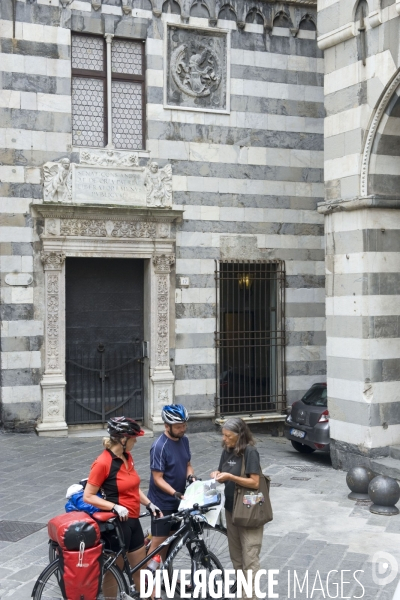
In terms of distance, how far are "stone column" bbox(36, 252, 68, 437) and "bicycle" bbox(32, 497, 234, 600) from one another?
799 centimetres

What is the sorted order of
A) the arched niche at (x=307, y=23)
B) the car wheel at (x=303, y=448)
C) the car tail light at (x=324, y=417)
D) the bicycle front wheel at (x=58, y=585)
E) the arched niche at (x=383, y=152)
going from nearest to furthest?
the bicycle front wheel at (x=58, y=585), the arched niche at (x=383, y=152), the car tail light at (x=324, y=417), the car wheel at (x=303, y=448), the arched niche at (x=307, y=23)

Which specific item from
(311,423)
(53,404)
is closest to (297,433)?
(311,423)

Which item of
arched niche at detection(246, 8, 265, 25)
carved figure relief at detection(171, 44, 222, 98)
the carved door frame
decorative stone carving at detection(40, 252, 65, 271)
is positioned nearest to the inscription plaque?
the carved door frame

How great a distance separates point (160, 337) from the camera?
14836 millimetres

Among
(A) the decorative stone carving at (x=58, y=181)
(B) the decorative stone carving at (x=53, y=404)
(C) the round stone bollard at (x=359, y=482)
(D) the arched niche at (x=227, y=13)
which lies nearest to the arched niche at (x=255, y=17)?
(D) the arched niche at (x=227, y=13)

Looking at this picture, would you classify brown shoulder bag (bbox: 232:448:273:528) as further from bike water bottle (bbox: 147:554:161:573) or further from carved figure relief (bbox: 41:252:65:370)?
carved figure relief (bbox: 41:252:65:370)

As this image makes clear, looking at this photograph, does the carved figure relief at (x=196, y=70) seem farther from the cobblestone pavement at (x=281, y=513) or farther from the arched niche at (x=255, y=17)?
the cobblestone pavement at (x=281, y=513)

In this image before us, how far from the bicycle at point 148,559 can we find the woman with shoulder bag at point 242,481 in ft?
0.52

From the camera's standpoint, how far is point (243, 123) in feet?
50.7

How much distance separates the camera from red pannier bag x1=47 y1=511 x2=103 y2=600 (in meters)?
5.54

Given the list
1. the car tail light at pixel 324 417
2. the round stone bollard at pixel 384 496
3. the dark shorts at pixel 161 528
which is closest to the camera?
the dark shorts at pixel 161 528

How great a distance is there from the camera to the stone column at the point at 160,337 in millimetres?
14773

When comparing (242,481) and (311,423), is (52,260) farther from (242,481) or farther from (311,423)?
(242,481)

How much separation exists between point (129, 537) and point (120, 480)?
47 cm
